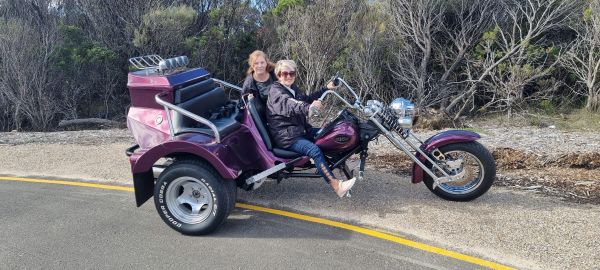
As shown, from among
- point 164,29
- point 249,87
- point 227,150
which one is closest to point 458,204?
point 227,150

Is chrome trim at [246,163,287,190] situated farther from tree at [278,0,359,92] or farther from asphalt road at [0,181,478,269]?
tree at [278,0,359,92]

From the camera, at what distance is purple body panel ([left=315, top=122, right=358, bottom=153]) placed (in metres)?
4.84

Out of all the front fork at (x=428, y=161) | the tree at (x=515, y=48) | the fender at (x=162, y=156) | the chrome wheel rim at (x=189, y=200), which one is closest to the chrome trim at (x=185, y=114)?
the fender at (x=162, y=156)

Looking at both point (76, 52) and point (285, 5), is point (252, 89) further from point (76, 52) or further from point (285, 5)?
point (76, 52)

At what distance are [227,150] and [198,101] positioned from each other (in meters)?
0.86

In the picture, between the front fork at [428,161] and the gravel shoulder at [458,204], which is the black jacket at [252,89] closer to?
the gravel shoulder at [458,204]

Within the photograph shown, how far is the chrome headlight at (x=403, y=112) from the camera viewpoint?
4.86 m

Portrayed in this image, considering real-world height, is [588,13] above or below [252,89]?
above

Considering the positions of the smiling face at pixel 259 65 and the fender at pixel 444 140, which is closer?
the fender at pixel 444 140

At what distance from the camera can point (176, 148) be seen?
4.57 metres

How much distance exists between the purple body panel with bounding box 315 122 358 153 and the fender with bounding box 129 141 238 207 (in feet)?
3.27

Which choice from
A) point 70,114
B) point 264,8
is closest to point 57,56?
point 70,114

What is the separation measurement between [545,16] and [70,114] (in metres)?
16.5

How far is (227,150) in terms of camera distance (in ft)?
15.3
